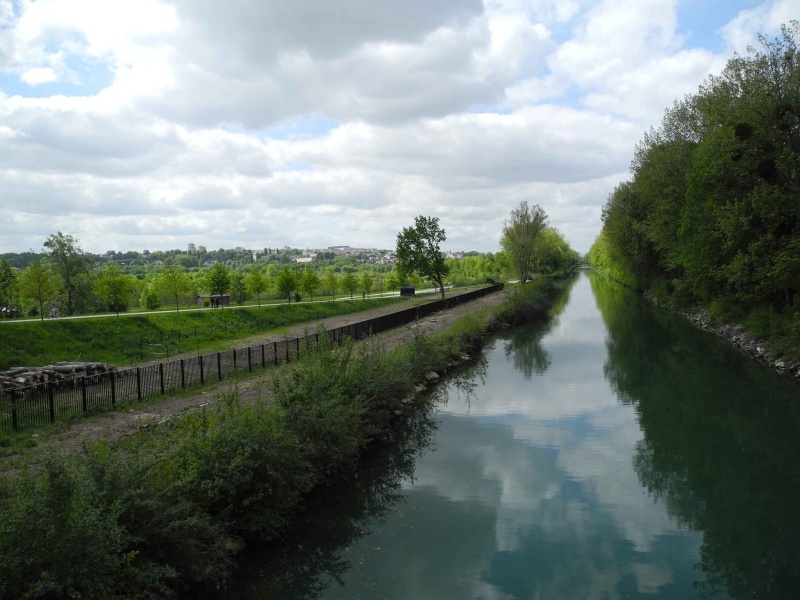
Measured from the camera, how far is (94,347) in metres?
27.2

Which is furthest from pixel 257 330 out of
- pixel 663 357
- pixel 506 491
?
pixel 506 491

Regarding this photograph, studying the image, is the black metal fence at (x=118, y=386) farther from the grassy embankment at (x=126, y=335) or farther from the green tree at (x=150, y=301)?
the green tree at (x=150, y=301)

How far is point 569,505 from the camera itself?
12336 mm

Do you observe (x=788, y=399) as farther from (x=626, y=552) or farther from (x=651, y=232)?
(x=651, y=232)

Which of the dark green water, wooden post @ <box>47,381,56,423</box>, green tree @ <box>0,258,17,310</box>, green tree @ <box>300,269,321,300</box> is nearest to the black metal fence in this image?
wooden post @ <box>47,381,56,423</box>

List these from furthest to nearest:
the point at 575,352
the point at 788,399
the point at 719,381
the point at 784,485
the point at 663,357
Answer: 1. the point at 575,352
2. the point at 663,357
3. the point at 719,381
4. the point at 788,399
5. the point at 784,485

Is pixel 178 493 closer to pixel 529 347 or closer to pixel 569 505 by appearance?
pixel 569 505

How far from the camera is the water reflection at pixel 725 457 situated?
999 cm

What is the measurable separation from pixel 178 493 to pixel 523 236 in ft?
267

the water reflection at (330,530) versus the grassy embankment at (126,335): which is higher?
the grassy embankment at (126,335)

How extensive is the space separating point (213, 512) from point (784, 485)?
1241 cm

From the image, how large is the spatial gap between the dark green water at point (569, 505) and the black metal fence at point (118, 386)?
18.7 feet

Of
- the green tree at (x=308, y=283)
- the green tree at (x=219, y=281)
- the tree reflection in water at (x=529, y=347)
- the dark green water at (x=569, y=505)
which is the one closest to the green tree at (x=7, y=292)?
the green tree at (x=219, y=281)

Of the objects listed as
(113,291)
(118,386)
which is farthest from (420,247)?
(118,386)
